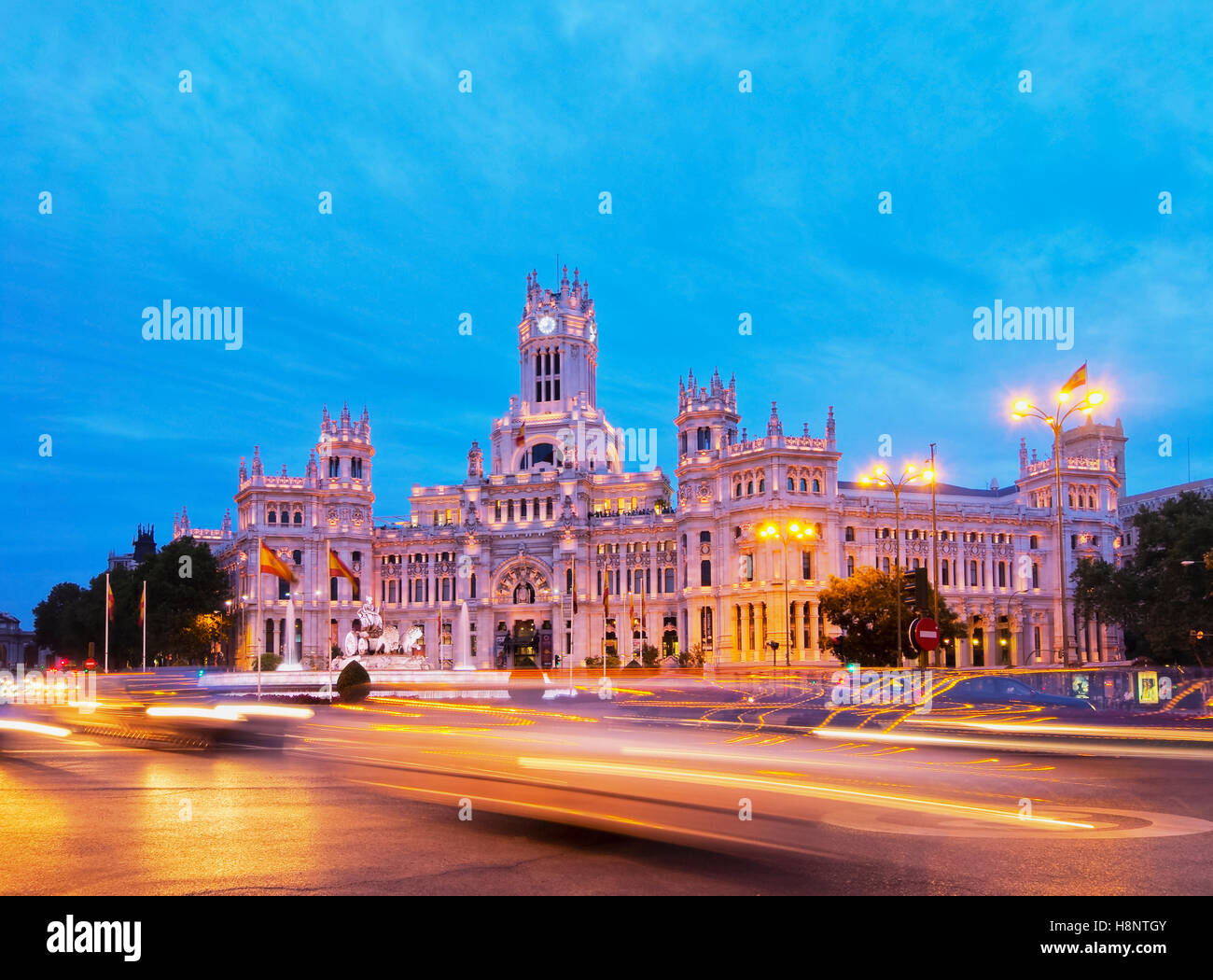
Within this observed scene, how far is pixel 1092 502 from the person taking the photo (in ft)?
377

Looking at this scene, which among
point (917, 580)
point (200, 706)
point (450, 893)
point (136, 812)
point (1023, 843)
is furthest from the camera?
point (200, 706)

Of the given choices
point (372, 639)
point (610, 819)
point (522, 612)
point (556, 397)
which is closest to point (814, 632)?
point (522, 612)

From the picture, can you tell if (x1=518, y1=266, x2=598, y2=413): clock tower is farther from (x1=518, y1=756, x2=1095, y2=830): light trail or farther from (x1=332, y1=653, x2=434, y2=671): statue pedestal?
(x1=518, y1=756, x2=1095, y2=830): light trail

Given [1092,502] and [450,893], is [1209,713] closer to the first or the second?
[450,893]

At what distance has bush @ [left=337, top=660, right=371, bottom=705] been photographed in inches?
2046

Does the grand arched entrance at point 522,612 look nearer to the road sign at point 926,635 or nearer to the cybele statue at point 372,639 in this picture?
the cybele statue at point 372,639

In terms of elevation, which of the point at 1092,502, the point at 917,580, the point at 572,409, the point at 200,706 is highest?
the point at 572,409

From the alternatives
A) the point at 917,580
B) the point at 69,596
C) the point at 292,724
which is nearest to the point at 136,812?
the point at 292,724

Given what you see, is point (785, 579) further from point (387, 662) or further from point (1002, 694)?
point (1002, 694)

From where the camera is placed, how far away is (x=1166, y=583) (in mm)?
68625

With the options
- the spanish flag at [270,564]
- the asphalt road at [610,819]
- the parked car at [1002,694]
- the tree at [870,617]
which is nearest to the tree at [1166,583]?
the tree at [870,617]

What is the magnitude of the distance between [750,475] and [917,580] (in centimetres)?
6605

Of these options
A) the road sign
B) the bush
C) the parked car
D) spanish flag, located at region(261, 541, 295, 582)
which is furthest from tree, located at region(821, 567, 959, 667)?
the road sign
